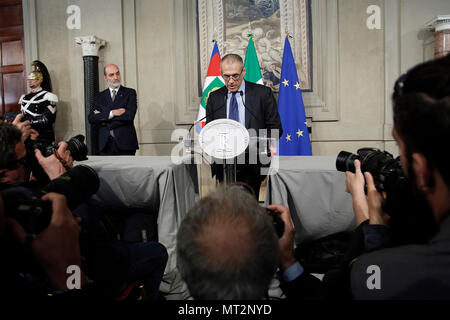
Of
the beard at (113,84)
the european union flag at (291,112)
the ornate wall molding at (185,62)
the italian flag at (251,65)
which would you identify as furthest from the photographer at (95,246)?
the ornate wall molding at (185,62)

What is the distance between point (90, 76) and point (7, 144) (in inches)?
152

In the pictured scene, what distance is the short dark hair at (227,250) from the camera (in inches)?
21.3

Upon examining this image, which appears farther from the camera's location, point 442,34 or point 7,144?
point 442,34

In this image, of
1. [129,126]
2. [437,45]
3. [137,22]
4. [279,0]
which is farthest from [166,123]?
[437,45]

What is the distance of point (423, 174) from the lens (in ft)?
1.82

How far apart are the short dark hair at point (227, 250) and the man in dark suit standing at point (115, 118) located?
10.6ft

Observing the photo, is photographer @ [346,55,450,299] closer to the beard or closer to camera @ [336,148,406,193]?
camera @ [336,148,406,193]

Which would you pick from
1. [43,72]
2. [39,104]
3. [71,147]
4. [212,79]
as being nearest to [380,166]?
[71,147]

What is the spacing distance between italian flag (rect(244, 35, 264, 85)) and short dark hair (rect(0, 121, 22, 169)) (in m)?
3.42

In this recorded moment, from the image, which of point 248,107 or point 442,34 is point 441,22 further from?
point 248,107

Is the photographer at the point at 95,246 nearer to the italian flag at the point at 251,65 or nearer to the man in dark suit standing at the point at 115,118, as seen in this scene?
the man in dark suit standing at the point at 115,118

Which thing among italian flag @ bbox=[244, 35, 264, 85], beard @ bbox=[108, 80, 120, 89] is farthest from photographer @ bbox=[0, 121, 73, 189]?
italian flag @ bbox=[244, 35, 264, 85]

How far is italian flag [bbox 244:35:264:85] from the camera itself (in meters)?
4.22

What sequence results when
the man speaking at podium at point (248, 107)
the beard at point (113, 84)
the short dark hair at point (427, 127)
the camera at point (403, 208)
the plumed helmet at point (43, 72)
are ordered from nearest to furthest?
the short dark hair at point (427, 127), the camera at point (403, 208), the man speaking at podium at point (248, 107), the beard at point (113, 84), the plumed helmet at point (43, 72)
